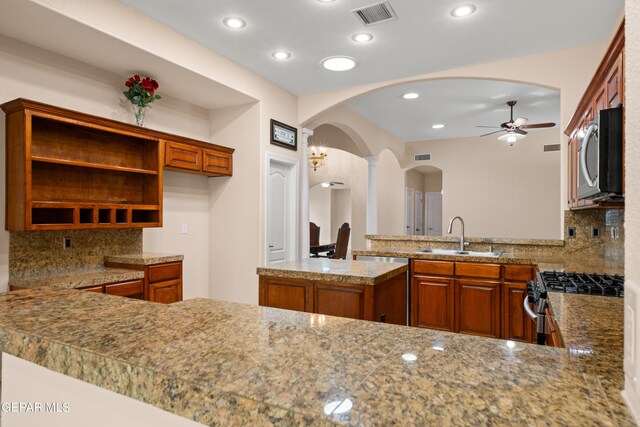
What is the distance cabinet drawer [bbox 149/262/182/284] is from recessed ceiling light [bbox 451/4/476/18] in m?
3.14

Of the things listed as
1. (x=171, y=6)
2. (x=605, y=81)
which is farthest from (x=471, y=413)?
(x=171, y=6)

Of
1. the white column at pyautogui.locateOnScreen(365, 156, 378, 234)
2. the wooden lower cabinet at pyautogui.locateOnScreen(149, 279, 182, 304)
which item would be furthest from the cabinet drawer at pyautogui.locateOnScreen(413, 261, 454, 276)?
the white column at pyautogui.locateOnScreen(365, 156, 378, 234)

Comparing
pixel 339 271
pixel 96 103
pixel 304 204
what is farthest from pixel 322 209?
pixel 339 271

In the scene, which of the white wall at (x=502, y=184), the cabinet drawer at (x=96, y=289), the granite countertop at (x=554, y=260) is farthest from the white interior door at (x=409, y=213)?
the cabinet drawer at (x=96, y=289)

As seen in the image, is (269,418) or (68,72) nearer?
(269,418)

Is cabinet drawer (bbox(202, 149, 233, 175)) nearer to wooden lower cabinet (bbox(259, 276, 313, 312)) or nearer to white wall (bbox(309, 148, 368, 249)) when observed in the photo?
wooden lower cabinet (bbox(259, 276, 313, 312))

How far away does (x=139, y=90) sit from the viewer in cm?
351

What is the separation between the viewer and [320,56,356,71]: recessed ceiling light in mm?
3862

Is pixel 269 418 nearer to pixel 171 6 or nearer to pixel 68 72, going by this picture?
pixel 171 6

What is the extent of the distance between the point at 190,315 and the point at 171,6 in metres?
2.78

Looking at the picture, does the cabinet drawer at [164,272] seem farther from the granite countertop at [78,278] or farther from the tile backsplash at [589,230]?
the tile backsplash at [589,230]

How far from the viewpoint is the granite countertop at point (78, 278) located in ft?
8.83

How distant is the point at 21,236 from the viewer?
9.55ft

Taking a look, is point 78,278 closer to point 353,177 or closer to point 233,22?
point 233,22
